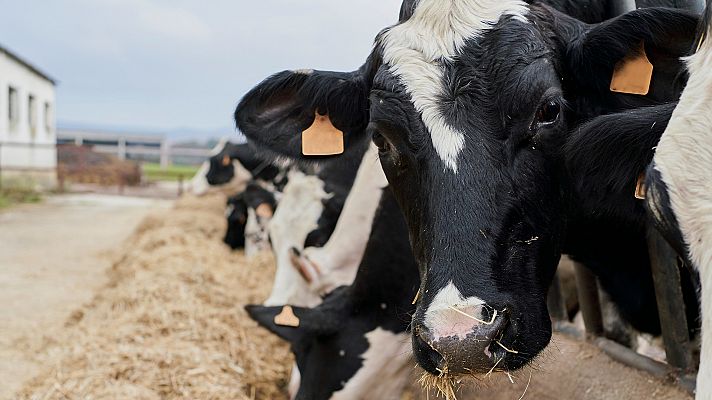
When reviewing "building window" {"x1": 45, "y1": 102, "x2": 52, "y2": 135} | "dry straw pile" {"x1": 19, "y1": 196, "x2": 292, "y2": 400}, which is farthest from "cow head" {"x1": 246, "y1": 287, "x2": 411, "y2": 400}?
"building window" {"x1": 45, "y1": 102, "x2": 52, "y2": 135}

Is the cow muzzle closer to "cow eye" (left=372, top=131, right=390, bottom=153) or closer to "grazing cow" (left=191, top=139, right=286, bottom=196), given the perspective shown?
"cow eye" (left=372, top=131, right=390, bottom=153)

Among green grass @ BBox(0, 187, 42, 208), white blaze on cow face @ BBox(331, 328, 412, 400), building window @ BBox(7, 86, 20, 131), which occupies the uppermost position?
white blaze on cow face @ BBox(331, 328, 412, 400)

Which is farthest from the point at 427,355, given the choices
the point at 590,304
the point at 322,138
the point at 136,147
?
the point at 136,147

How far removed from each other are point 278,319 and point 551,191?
54.3 inches

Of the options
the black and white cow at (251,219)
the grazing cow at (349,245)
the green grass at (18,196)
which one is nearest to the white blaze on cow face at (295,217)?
the grazing cow at (349,245)

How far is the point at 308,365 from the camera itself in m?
3.30

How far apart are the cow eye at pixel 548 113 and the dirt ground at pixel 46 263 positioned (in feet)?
11.2

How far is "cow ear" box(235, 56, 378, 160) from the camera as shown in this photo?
107 inches

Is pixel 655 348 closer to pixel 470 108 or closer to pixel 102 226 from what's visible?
pixel 470 108

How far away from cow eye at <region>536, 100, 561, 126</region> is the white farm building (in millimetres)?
18759

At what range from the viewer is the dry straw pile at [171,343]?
361 cm

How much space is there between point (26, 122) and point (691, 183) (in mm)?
28089

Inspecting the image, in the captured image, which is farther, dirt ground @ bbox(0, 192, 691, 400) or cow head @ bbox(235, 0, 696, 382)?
dirt ground @ bbox(0, 192, 691, 400)

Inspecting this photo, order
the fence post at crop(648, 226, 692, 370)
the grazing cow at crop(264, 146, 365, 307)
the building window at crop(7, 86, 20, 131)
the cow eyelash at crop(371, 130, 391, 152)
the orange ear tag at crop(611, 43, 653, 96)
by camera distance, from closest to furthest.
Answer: the orange ear tag at crop(611, 43, 653, 96)
the cow eyelash at crop(371, 130, 391, 152)
the fence post at crop(648, 226, 692, 370)
the grazing cow at crop(264, 146, 365, 307)
the building window at crop(7, 86, 20, 131)
